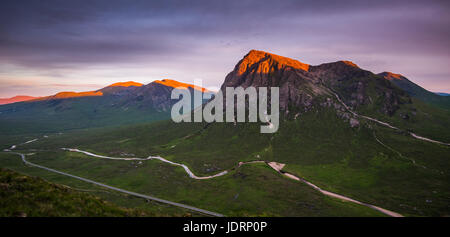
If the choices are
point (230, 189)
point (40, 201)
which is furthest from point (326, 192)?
point (40, 201)

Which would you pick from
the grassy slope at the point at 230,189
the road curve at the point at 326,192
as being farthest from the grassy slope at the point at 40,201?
the road curve at the point at 326,192

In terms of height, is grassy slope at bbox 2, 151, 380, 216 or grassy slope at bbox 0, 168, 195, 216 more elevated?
grassy slope at bbox 0, 168, 195, 216

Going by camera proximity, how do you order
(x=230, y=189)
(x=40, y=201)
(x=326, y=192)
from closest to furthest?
(x=40, y=201), (x=326, y=192), (x=230, y=189)

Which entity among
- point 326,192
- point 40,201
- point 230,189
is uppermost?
point 40,201

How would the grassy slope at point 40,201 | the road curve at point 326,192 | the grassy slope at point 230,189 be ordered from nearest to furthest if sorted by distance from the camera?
the grassy slope at point 40,201 → the road curve at point 326,192 → the grassy slope at point 230,189

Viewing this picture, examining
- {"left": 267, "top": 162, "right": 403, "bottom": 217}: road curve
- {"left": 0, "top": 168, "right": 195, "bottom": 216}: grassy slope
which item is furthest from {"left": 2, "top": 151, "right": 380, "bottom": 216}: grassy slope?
{"left": 0, "top": 168, "right": 195, "bottom": 216}: grassy slope

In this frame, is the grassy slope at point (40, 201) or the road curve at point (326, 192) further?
the road curve at point (326, 192)

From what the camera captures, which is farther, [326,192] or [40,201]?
[326,192]

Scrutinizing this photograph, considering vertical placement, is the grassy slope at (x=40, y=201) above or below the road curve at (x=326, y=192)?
above

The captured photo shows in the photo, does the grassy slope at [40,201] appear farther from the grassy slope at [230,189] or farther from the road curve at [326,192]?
the road curve at [326,192]

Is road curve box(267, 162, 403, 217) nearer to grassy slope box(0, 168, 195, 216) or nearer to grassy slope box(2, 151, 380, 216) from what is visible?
grassy slope box(2, 151, 380, 216)

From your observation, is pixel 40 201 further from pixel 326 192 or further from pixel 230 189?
pixel 326 192

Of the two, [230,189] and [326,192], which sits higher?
[326,192]
